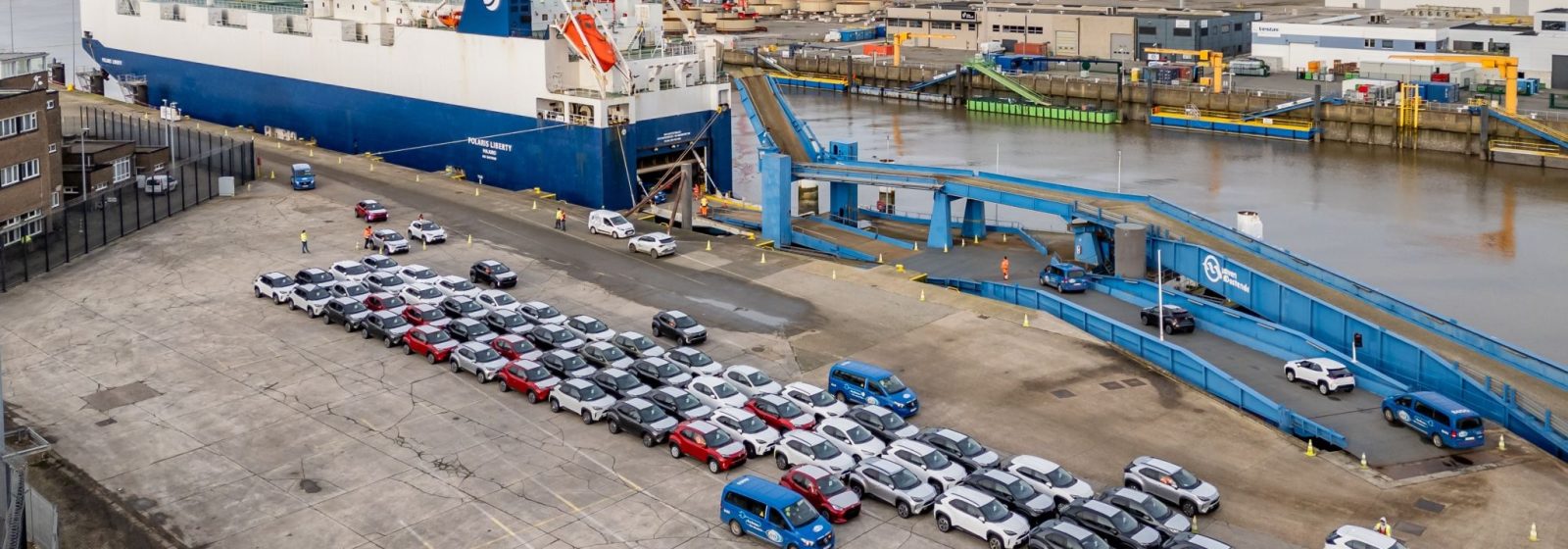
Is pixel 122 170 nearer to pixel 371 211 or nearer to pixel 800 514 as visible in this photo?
pixel 371 211

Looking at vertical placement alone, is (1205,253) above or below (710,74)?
below

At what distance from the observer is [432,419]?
132ft

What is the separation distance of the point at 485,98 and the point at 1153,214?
31.9 meters

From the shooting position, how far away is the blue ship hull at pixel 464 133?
2623 inches

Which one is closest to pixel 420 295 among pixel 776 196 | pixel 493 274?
pixel 493 274

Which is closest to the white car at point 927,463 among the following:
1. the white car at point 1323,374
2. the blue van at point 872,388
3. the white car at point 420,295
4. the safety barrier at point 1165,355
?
the blue van at point 872,388

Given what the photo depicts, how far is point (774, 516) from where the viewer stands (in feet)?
105

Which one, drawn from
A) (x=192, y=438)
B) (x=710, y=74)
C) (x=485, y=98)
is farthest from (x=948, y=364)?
(x=485, y=98)

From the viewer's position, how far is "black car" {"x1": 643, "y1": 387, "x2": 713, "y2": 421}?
38.7 metres

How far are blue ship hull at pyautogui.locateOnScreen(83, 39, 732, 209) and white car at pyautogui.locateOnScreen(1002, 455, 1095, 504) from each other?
1352 inches

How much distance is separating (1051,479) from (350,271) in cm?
2783

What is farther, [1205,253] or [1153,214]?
[1153,214]

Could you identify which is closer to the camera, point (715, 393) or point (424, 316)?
point (715, 393)

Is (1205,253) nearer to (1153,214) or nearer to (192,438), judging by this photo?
(1153,214)
